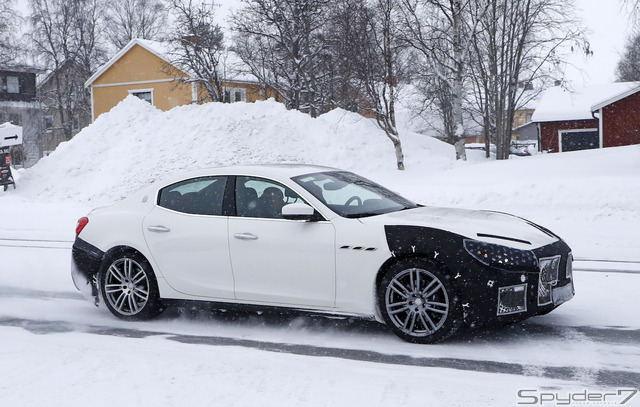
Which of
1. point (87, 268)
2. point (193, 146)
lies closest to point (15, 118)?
point (193, 146)

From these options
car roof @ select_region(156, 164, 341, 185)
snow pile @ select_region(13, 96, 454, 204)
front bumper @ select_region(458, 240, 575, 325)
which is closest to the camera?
front bumper @ select_region(458, 240, 575, 325)

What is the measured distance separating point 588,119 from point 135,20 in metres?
38.4

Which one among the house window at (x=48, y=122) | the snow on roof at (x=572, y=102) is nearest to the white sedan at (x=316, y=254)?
the snow on roof at (x=572, y=102)


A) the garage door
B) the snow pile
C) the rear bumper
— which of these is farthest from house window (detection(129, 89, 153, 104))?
the rear bumper

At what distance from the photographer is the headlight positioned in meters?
5.61

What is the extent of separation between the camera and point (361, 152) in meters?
27.2

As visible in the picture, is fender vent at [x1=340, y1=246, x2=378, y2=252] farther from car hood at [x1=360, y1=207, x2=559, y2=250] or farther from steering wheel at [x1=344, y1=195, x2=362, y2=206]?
steering wheel at [x1=344, y1=195, x2=362, y2=206]

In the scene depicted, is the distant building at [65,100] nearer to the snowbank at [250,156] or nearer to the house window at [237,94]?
the house window at [237,94]

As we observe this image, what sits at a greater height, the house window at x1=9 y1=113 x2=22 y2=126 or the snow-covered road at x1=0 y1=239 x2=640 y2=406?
the house window at x1=9 y1=113 x2=22 y2=126

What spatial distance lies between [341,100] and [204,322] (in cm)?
2462

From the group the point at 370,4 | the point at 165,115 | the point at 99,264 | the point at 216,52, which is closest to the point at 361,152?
the point at 370,4

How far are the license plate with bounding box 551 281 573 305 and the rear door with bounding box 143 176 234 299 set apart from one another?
2710 mm

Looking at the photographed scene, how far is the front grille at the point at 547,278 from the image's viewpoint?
5.76m

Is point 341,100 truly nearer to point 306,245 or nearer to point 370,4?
point 370,4
